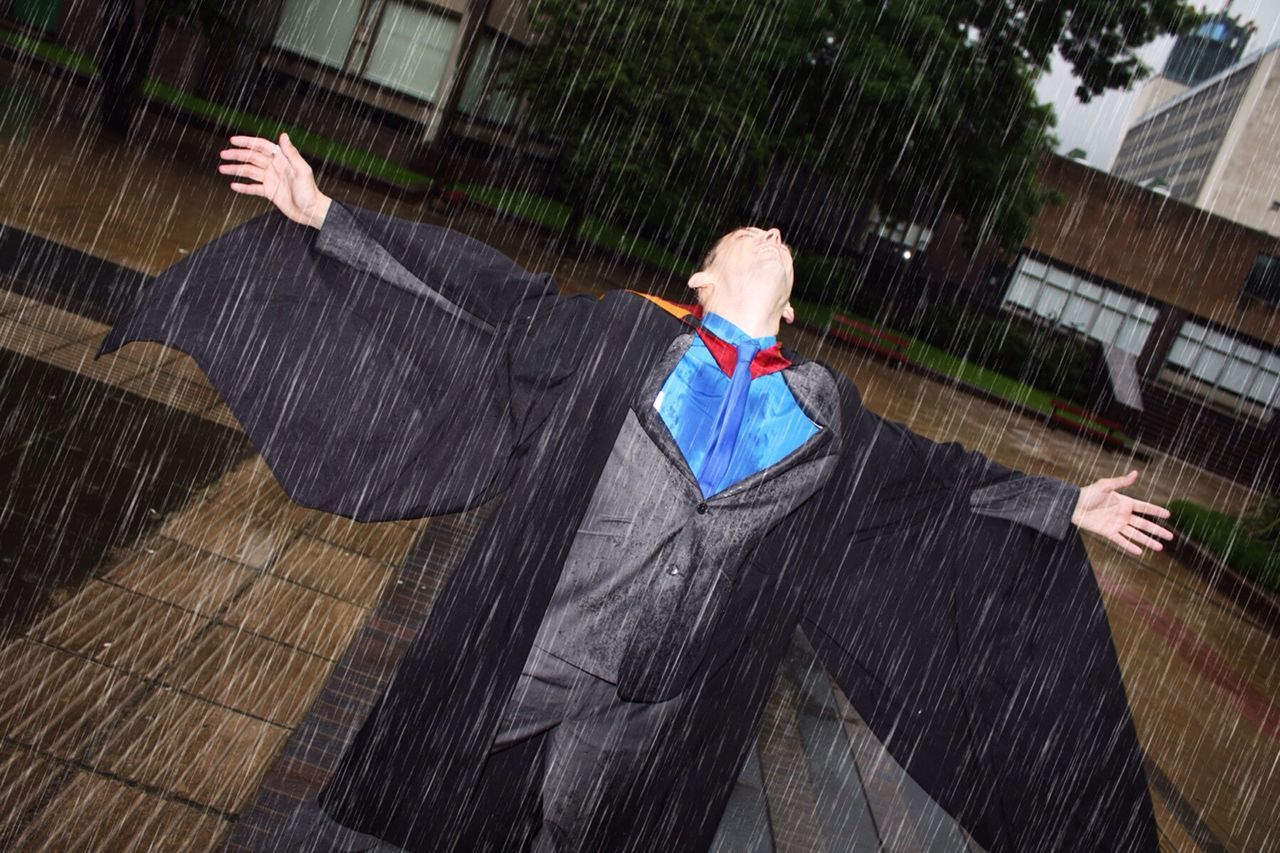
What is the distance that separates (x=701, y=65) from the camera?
57.6 feet

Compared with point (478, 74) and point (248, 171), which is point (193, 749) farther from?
point (478, 74)

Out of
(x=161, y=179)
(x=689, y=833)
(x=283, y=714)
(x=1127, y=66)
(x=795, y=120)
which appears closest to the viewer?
(x=689, y=833)

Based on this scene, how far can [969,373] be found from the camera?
26906mm

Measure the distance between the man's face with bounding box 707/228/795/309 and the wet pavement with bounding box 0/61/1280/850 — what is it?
7.72ft

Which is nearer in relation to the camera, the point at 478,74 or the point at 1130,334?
the point at 478,74

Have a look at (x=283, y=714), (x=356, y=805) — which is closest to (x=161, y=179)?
(x=283, y=714)

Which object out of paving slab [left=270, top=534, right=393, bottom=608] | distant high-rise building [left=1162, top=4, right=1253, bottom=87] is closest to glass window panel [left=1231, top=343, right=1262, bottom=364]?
paving slab [left=270, top=534, right=393, bottom=608]

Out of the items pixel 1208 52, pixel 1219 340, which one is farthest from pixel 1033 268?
pixel 1208 52

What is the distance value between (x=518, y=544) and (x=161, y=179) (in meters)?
14.0

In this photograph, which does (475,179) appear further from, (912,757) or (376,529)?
(912,757)

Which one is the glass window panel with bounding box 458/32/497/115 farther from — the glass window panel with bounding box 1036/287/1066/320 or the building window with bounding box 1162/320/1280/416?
the building window with bounding box 1162/320/1280/416

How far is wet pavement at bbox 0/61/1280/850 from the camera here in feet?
11.8

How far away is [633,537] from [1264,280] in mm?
36480

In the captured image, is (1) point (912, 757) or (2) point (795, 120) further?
(2) point (795, 120)
